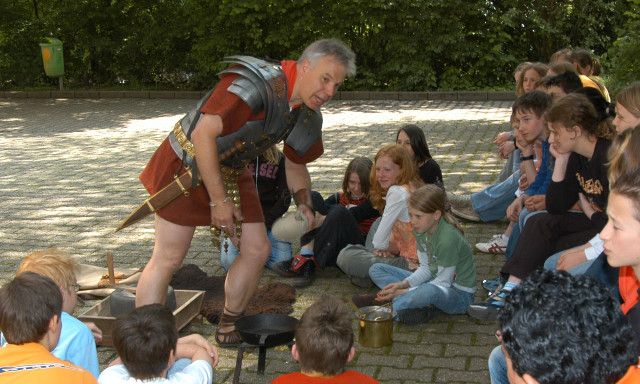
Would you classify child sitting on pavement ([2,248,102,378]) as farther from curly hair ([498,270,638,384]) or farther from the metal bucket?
curly hair ([498,270,638,384])

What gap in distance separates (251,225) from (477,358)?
136 cm

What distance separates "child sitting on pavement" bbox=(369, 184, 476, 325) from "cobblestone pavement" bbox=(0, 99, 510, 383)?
0.10m

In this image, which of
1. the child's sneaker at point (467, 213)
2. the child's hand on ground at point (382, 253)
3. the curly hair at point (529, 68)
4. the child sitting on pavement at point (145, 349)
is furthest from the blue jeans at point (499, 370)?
the curly hair at point (529, 68)

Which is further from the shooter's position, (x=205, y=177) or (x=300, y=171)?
(x=300, y=171)

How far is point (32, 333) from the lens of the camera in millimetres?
2490

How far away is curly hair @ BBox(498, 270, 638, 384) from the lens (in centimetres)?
161

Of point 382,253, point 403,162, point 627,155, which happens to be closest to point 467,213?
point 403,162

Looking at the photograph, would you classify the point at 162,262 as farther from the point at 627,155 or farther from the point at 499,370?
the point at 627,155

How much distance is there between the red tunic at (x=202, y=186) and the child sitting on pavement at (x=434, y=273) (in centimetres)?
95

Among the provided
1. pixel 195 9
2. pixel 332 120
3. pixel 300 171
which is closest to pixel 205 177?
pixel 300 171

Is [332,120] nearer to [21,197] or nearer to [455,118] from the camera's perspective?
[455,118]

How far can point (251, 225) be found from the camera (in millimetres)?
3869

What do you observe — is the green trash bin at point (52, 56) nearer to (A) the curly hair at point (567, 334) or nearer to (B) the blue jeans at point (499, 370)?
(B) the blue jeans at point (499, 370)

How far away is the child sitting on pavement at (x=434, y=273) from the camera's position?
4.16 m
